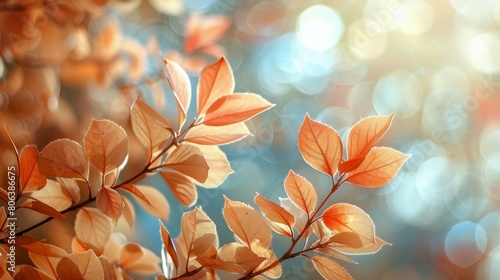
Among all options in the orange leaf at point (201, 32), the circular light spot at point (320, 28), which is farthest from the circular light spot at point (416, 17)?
the orange leaf at point (201, 32)

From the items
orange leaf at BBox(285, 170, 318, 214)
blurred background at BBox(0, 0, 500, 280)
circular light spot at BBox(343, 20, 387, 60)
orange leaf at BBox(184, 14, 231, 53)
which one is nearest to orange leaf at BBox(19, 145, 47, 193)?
orange leaf at BBox(285, 170, 318, 214)

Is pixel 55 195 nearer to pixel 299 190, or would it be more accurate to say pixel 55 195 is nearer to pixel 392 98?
pixel 299 190

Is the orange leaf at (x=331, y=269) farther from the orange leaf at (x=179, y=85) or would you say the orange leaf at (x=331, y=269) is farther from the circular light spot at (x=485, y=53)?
the circular light spot at (x=485, y=53)

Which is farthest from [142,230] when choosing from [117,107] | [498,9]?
[498,9]

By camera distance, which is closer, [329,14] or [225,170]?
[225,170]

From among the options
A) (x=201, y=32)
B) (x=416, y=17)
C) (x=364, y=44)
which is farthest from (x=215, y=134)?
(x=416, y=17)

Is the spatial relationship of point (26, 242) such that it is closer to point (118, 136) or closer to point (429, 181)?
point (118, 136)
